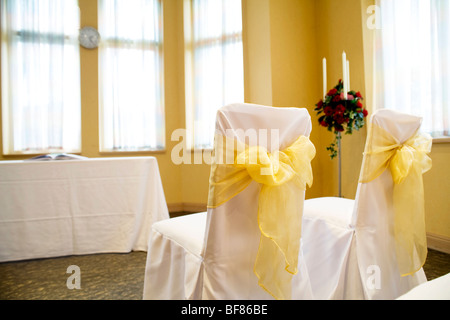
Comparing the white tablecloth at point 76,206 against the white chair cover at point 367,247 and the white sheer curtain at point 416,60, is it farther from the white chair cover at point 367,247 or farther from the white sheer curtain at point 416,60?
the white sheer curtain at point 416,60

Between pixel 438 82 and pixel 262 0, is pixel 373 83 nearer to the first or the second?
pixel 438 82

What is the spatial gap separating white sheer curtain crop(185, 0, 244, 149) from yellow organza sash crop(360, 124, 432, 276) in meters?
2.65

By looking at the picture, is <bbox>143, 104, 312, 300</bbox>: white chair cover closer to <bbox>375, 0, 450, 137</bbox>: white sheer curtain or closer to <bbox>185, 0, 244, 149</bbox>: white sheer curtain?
<bbox>375, 0, 450, 137</bbox>: white sheer curtain

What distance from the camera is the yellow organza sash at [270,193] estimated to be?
969 millimetres

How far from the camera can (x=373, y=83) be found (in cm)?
302

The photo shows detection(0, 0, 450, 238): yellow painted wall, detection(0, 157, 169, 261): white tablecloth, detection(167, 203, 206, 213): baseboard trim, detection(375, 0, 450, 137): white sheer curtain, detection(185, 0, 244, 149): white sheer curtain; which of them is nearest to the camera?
detection(0, 157, 169, 261): white tablecloth

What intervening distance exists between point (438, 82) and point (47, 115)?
13.2ft

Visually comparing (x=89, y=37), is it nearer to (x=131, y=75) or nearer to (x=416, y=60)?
(x=131, y=75)

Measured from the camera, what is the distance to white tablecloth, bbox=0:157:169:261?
231cm

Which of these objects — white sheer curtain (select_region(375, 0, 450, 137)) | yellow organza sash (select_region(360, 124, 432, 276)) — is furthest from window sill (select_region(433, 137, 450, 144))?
yellow organza sash (select_region(360, 124, 432, 276))

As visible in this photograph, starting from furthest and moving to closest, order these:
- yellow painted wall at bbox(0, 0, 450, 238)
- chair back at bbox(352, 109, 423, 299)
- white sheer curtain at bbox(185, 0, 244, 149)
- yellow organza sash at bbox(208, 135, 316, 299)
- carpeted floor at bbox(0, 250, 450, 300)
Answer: white sheer curtain at bbox(185, 0, 244, 149) < yellow painted wall at bbox(0, 0, 450, 238) < carpeted floor at bbox(0, 250, 450, 300) < chair back at bbox(352, 109, 423, 299) < yellow organza sash at bbox(208, 135, 316, 299)

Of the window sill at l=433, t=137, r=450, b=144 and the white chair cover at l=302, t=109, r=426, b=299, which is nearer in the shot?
the white chair cover at l=302, t=109, r=426, b=299
